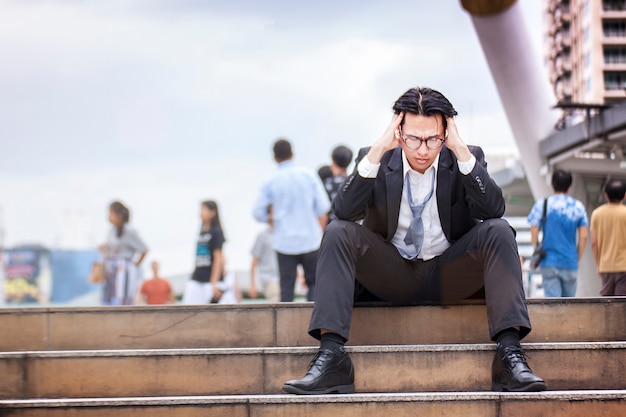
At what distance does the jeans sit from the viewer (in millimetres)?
7777

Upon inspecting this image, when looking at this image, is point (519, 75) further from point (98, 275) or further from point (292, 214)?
point (292, 214)

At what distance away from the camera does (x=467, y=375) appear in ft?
13.7

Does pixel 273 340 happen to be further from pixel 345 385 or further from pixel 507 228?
pixel 507 228

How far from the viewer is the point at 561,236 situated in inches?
303

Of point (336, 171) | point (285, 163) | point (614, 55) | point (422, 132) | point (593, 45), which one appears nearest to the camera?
point (422, 132)

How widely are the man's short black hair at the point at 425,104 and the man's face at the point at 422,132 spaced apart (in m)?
0.03

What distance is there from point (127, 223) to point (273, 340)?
4.48 metres

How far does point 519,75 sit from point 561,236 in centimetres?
1666

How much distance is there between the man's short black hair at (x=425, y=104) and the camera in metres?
4.20

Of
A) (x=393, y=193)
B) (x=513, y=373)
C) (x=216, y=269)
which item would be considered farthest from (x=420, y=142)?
(x=216, y=269)

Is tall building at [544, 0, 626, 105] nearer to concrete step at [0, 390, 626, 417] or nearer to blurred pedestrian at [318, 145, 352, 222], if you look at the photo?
blurred pedestrian at [318, 145, 352, 222]

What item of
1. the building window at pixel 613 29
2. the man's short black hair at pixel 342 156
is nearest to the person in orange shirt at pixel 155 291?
the man's short black hair at pixel 342 156

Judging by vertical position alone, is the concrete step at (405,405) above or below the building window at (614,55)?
below

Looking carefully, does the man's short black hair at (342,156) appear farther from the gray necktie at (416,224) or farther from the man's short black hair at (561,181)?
the gray necktie at (416,224)
